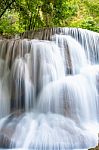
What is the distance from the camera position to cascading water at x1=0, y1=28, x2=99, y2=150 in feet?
24.4

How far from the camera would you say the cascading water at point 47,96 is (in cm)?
745

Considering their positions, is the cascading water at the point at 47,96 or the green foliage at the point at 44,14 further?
the green foliage at the point at 44,14

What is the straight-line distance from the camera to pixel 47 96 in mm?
Result: 8961

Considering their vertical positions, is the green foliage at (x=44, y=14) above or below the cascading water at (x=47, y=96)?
above

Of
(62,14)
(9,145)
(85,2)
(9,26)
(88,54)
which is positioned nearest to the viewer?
(9,145)

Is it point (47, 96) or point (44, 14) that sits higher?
point (44, 14)

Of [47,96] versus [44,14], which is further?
[44,14]

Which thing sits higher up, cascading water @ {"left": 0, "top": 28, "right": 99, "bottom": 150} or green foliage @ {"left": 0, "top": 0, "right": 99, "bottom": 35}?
green foliage @ {"left": 0, "top": 0, "right": 99, "bottom": 35}

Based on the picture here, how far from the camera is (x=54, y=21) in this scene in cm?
1467

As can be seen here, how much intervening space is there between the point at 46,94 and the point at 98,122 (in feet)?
4.81


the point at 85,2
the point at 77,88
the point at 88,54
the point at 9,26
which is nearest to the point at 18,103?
the point at 77,88

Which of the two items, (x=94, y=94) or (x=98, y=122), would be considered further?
(x=94, y=94)

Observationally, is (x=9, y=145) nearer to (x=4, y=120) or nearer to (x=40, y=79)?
(x=4, y=120)

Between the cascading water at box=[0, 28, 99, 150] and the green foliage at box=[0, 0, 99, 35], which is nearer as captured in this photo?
the cascading water at box=[0, 28, 99, 150]
